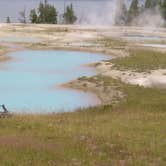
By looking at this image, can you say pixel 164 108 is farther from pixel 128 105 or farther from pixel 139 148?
pixel 139 148

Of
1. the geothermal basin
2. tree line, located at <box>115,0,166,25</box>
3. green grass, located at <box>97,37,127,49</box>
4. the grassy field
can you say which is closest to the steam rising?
tree line, located at <box>115,0,166,25</box>

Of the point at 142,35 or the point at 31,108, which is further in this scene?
the point at 142,35

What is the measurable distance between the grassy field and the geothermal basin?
895 centimetres

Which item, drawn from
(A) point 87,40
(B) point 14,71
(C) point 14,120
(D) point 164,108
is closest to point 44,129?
(C) point 14,120

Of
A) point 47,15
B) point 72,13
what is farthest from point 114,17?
point 47,15

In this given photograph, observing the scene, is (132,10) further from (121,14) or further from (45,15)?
(45,15)

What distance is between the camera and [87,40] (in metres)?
67.8

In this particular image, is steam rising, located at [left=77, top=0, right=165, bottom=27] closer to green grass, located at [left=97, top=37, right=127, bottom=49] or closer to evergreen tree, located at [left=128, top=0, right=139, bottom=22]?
evergreen tree, located at [left=128, top=0, right=139, bottom=22]

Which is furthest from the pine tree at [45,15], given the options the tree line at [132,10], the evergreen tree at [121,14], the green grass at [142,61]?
the green grass at [142,61]

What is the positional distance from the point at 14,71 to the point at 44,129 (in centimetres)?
2616

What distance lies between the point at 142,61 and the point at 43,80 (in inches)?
465

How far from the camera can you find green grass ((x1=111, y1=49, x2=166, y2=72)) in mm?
38891

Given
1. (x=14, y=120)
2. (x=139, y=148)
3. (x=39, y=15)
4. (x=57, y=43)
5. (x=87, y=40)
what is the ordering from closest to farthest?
(x=139, y=148)
(x=14, y=120)
(x=57, y=43)
(x=87, y=40)
(x=39, y=15)

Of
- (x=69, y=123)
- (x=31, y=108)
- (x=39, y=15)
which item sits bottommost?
(x=39, y=15)
